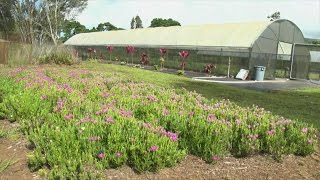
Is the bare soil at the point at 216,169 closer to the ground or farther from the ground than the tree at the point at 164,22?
closer to the ground

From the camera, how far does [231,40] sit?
95.4 feet

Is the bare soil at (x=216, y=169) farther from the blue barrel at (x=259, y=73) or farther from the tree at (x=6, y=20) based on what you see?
the tree at (x=6, y=20)

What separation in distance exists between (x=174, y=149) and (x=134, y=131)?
54 centimetres

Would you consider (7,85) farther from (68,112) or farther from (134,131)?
(134,131)

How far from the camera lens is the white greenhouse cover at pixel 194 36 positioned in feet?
93.5

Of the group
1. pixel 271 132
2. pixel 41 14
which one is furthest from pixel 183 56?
pixel 41 14

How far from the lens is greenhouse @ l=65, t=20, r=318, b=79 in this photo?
27.2m

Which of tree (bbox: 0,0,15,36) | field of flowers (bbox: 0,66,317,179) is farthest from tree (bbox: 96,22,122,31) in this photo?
field of flowers (bbox: 0,66,317,179)

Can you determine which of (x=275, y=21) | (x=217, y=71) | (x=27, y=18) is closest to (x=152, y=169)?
(x=217, y=71)

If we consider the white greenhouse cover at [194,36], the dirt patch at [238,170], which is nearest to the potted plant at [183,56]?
the white greenhouse cover at [194,36]

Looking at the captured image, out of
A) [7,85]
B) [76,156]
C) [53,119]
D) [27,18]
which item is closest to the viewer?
[76,156]

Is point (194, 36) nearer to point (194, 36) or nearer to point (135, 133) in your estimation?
point (194, 36)

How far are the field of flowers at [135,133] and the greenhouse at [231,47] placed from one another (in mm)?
20193

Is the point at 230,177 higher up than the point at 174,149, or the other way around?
the point at 174,149
